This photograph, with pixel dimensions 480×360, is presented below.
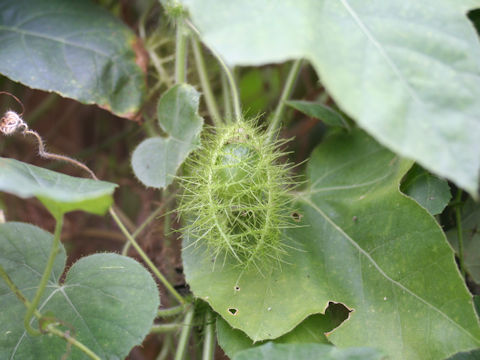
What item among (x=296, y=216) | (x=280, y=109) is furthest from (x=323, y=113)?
(x=296, y=216)

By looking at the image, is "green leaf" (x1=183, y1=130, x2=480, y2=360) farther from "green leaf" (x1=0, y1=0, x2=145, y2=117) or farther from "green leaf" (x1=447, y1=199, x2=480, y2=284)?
"green leaf" (x1=0, y1=0, x2=145, y2=117)

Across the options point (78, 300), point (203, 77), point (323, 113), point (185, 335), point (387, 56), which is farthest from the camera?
point (203, 77)

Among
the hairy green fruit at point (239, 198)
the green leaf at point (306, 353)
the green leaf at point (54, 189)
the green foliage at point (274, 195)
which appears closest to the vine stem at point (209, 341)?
the green foliage at point (274, 195)

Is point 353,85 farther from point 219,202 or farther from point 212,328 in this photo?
point 212,328

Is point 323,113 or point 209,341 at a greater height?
point 323,113

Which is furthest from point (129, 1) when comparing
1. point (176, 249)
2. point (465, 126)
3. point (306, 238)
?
point (465, 126)

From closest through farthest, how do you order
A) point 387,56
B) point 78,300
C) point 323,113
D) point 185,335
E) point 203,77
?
point 387,56 < point 78,300 < point 185,335 < point 323,113 < point 203,77

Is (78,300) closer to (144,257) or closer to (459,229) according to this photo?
(144,257)
